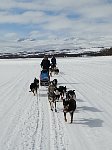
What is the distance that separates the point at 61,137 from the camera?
7758mm

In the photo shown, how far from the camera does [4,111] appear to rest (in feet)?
35.8

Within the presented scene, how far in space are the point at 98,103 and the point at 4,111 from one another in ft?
11.4

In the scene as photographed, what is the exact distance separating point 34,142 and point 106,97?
6.46 m

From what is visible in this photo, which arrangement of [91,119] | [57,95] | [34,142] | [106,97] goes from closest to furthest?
[34,142]
[91,119]
[57,95]
[106,97]

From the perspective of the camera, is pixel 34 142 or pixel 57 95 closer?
pixel 34 142

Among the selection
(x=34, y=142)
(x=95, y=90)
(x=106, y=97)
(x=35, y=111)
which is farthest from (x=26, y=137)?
(x=95, y=90)

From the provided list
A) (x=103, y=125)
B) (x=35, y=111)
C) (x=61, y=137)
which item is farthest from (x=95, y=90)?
(x=61, y=137)

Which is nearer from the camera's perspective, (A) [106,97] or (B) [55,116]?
(B) [55,116]

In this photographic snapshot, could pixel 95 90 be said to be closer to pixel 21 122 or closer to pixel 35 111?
pixel 35 111

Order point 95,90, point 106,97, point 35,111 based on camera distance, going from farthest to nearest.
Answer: point 95,90 → point 106,97 → point 35,111

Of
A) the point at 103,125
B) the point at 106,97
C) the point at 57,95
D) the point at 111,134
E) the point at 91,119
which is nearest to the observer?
the point at 111,134

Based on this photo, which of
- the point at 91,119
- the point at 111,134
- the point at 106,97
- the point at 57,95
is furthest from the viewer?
the point at 106,97

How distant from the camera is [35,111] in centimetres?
1077

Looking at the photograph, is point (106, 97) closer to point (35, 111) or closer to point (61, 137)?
point (35, 111)
